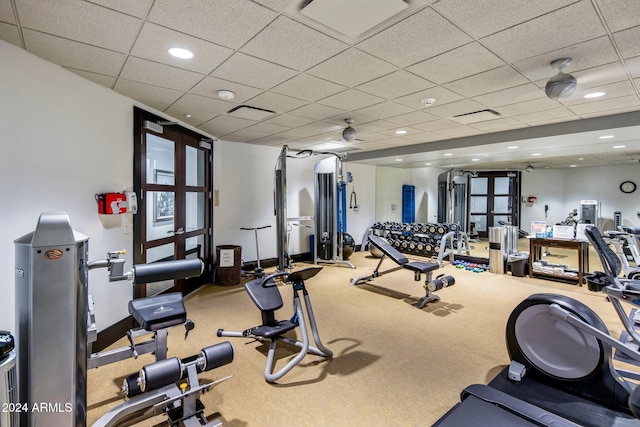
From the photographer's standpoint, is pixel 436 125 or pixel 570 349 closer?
pixel 570 349

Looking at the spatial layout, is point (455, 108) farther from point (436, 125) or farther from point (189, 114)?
point (189, 114)

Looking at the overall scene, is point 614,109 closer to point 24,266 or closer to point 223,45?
point 223,45

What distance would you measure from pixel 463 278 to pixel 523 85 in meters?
3.55

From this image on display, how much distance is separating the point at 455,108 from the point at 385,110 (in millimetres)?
844

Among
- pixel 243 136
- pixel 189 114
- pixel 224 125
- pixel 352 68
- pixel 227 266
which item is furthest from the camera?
pixel 243 136

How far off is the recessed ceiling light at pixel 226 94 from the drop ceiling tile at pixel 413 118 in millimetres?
2130

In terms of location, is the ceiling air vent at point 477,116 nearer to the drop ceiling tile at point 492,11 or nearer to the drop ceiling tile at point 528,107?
the drop ceiling tile at point 528,107

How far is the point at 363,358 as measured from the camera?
2.84 m

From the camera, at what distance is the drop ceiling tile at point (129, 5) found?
1716 millimetres

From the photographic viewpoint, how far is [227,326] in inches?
139

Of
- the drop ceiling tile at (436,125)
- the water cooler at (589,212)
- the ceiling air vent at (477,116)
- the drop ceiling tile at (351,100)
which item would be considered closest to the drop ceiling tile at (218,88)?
the drop ceiling tile at (351,100)

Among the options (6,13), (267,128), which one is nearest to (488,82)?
(267,128)

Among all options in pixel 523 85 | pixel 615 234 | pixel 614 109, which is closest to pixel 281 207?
pixel 523 85

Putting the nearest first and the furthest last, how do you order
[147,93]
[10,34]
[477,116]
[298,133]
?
[10,34] < [147,93] < [477,116] < [298,133]
